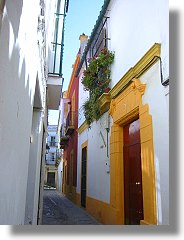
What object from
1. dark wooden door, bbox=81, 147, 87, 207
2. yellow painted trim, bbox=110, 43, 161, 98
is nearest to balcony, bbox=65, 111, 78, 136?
dark wooden door, bbox=81, 147, 87, 207

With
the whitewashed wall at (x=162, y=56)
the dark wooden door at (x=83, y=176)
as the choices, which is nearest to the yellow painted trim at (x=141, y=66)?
the whitewashed wall at (x=162, y=56)

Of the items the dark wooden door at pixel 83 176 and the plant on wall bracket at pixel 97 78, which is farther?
the dark wooden door at pixel 83 176

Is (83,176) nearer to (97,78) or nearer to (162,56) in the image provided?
(97,78)

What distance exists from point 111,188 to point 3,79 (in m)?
6.06

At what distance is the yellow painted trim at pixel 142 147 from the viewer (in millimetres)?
4895

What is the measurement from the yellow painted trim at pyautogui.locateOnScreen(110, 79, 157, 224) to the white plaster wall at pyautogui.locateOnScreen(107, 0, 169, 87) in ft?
2.36

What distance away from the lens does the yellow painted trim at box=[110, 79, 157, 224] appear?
489 cm

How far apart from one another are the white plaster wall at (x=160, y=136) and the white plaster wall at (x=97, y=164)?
303 centimetres

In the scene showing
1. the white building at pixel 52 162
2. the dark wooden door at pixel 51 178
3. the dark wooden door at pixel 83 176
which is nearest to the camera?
the dark wooden door at pixel 83 176

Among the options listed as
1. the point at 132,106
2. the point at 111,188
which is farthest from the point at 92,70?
the point at 111,188

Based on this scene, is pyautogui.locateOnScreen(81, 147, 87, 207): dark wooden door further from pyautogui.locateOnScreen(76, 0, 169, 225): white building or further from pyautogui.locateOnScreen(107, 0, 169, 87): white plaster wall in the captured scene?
pyautogui.locateOnScreen(107, 0, 169, 87): white plaster wall

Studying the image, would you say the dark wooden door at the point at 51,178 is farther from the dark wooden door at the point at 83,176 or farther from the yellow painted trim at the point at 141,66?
the yellow painted trim at the point at 141,66

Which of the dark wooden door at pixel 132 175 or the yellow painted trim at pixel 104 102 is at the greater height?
the yellow painted trim at pixel 104 102

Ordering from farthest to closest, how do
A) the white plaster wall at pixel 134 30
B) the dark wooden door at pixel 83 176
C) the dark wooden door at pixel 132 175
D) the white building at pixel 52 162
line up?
the white building at pixel 52 162, the dark wooden door at pixel 83 176, the dark wooden door at pixel 132 175, the white plaster wall at pixel 134 30
